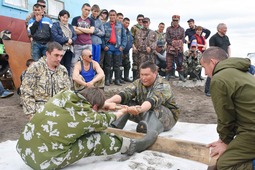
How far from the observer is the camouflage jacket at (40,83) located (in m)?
→ 4.14

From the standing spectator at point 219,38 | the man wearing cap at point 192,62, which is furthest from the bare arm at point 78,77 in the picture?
the man wearing cap at point 192,62

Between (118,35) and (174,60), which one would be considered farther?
(174,60)

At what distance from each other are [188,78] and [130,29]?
102 inches

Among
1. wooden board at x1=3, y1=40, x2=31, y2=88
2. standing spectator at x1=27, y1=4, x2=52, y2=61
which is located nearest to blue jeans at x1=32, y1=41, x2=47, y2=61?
standing spectator at x1=27, y1=4, x2=52, y2=61

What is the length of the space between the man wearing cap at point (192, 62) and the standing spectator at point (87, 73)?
402cm

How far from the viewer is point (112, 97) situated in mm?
4383

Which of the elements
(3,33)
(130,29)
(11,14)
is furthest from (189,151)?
(11,14)

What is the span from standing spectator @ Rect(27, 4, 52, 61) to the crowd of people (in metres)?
0.02

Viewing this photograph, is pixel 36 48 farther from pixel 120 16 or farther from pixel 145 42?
pixel 145 42

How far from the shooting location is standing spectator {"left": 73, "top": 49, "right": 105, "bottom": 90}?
6.09 m

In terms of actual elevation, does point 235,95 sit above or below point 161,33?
below

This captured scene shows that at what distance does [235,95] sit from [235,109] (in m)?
0.12

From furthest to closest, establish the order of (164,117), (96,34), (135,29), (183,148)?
1. (135,29)
2. (96,34)
3. (164,117)
4. (183,148)

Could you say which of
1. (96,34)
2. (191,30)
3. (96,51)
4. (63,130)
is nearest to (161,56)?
(191,30)
